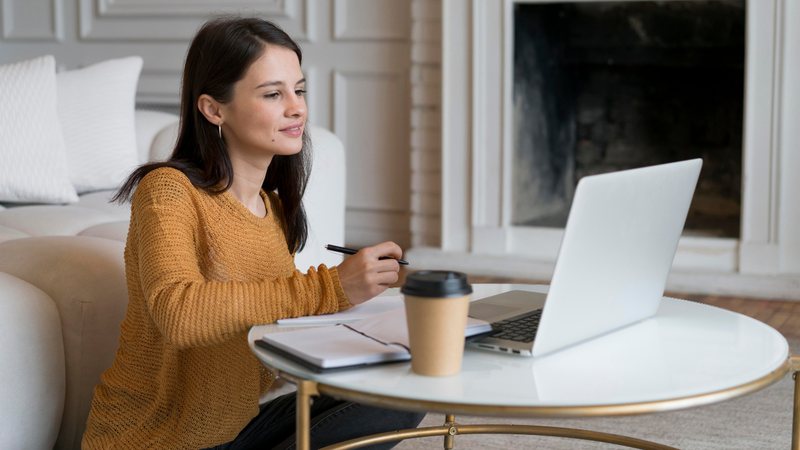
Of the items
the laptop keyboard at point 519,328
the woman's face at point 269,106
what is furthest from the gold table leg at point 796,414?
the woman's face at point 269,106

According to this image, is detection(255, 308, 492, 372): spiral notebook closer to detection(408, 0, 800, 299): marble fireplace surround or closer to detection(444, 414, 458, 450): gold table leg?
detection(444, 414, 458, 450): gold table leg

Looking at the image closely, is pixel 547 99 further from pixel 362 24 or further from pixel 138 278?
pixel 138 278

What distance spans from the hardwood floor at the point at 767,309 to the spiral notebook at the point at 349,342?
2.14 meters

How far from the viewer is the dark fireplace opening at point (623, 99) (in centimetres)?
402

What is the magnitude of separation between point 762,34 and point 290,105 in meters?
2.56

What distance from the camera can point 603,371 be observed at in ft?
3.73

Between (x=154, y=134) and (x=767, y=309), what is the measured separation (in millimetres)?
1952

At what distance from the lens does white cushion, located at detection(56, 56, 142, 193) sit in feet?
9.68

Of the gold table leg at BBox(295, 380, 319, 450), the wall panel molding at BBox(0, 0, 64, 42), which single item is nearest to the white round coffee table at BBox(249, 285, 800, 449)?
the gold table leg at BBox(295, 380, 319, 450)

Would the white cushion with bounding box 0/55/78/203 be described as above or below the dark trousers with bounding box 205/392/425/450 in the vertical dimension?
above

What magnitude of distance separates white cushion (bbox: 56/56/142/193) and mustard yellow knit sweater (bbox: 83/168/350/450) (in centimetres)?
151

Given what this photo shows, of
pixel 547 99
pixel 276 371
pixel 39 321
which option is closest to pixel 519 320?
pixel 276 371

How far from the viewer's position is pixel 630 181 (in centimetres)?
115

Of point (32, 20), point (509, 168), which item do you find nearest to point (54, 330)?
point (509, 168)
